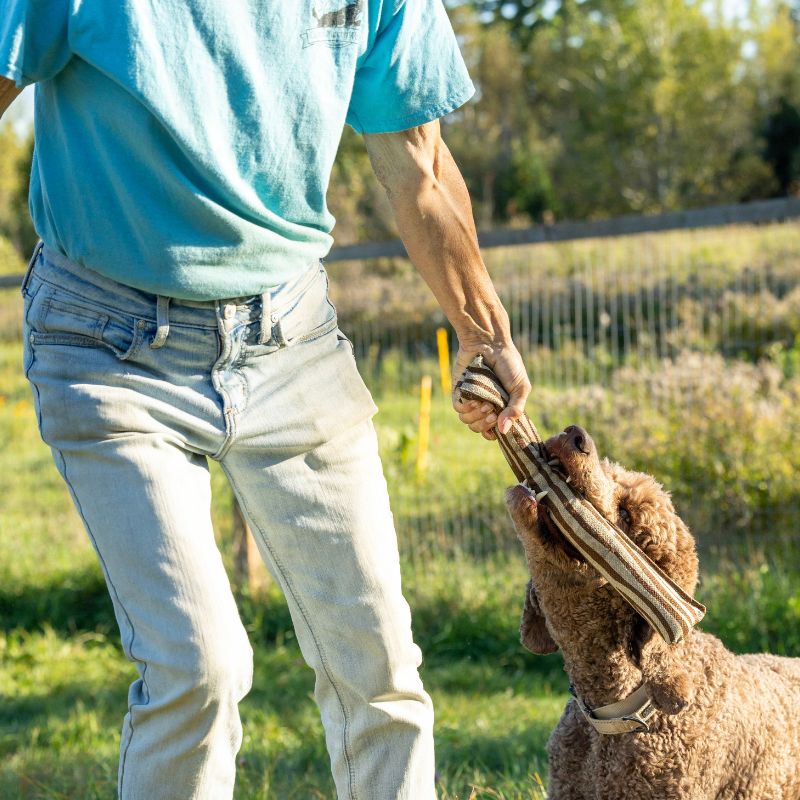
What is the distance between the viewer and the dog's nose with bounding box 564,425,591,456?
81.9 inches

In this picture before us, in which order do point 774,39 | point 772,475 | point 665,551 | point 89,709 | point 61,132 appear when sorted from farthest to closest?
point 774,39, point 772,475, point 89,709, point 665,551, point 61,132

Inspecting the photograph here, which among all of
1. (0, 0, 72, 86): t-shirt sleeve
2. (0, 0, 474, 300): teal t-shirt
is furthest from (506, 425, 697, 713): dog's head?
(0, 0, 72, 86): t-shirt sleeve

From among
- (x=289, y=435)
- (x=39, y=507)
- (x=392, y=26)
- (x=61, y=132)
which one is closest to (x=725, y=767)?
(x=289, y=435)

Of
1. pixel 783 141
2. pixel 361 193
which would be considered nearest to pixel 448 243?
pixel 361 193

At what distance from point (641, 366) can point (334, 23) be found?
363 cm

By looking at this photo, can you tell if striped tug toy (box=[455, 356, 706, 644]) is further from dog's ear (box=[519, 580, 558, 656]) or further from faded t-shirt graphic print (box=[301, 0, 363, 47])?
faded t-shirt graphic print (box=[301, 0, 363, 47])

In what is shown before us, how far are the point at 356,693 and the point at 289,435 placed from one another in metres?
0.62

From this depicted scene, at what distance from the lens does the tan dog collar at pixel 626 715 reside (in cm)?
214

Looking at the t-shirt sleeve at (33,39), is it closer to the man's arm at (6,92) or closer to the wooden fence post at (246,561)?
the man's arm at (6,92)

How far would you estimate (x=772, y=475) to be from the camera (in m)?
4.76

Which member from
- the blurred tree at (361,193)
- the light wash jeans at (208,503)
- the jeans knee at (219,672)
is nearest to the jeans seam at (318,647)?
the light wash jeans at (208,503)

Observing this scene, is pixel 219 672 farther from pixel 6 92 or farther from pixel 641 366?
pixel 641 366

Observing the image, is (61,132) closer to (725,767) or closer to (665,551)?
(665,551)

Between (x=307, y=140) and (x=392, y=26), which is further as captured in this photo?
(x=392, y=26)
